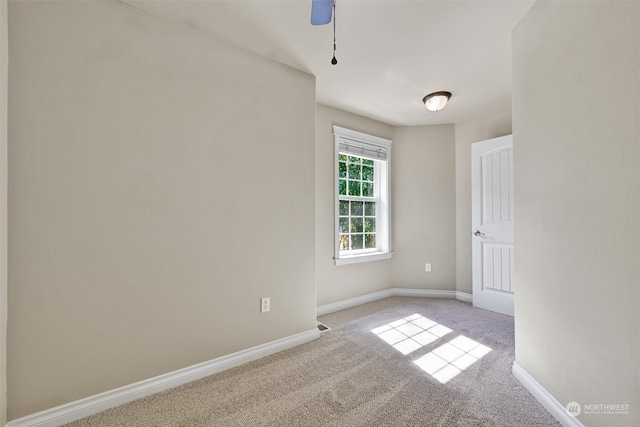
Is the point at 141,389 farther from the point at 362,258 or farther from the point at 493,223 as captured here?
the point at 493,223

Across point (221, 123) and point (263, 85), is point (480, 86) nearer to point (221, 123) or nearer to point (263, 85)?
point (263, 85)

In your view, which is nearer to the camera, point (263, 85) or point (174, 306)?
point (174, 306)

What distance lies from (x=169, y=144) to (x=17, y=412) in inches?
64.4

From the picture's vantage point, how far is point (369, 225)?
12.7 ft

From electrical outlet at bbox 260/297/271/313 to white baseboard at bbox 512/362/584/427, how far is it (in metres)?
1.84

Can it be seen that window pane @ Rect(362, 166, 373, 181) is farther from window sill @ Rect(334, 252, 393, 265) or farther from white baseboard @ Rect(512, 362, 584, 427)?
white baseboard @ Rect(512, 362, 584, 427)

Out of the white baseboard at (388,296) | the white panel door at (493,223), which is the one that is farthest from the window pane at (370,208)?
the white panel door at (493,223)

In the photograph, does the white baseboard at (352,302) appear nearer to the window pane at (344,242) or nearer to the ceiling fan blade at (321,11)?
the window pane at (344,242)

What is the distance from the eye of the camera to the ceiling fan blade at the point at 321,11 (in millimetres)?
1545

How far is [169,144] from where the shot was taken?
1857 millimetres

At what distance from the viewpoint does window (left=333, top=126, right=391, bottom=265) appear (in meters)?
3.45

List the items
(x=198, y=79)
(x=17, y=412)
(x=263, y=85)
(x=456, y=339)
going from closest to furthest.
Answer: (x=17, y=412) → (x=198, y=79) → (x=263, y=85) → (x=456, y=339)

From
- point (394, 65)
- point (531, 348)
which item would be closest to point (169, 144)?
point (394, 65)

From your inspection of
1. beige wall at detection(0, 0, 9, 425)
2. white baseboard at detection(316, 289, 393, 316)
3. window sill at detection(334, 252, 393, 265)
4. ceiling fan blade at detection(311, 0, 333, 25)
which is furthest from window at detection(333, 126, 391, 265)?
beige wall at detection(0, 0, 9, 425)
